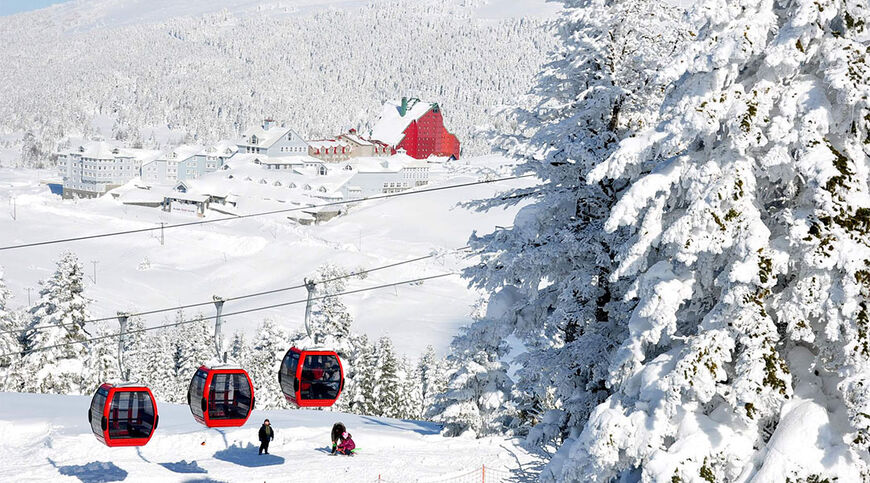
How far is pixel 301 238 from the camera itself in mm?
115500

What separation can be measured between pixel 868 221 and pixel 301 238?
109 meters

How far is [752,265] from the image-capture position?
862 centimetres

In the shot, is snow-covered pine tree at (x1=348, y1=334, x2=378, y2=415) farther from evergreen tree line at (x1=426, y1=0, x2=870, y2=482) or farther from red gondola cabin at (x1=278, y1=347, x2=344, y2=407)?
evergreen tree line at (x1=426, y1=0, x2=870, y2=482)

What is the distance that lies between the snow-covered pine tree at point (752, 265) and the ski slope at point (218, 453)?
10437 mm

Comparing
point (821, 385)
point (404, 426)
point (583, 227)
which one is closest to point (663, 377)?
point (821, 385)

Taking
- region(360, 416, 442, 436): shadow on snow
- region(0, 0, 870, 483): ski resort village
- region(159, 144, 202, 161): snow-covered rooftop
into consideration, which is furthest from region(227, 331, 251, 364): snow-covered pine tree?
region(159, 144, 202, 161): snow-covered rooftop

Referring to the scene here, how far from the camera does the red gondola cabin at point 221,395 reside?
19.1m

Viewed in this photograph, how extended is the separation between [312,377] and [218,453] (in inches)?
236

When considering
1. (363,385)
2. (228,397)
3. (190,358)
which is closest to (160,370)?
(190,358)

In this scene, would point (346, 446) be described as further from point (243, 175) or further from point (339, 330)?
point (243, 175)

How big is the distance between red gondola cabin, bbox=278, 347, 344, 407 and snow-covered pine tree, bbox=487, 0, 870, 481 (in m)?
12.0

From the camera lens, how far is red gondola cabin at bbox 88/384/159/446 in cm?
1875

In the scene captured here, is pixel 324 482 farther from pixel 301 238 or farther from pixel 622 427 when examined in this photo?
pixel 301 238

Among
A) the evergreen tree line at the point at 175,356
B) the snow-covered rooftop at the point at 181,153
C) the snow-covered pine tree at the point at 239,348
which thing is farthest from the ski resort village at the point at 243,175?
the evergreen tree line at the point at 175,356
